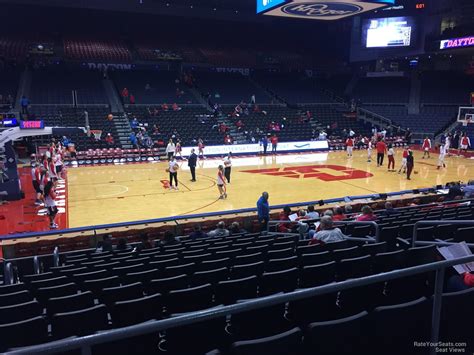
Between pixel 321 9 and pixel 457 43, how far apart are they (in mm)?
16605

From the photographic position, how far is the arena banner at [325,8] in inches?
802

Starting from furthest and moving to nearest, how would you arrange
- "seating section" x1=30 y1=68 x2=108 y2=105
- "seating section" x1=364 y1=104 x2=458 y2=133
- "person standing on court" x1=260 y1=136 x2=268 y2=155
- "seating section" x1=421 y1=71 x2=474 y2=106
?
"seating section" x1=421 y1=71 x2=474 y2=106 < "seating section" x1=364 y1=104 x2=458 y2=133 < "seating section" x1=30 y1=68 x2=108 y2=105 < "person standing on court" x1=260 y1=136 x2=268 y2=155

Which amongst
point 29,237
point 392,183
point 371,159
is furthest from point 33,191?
point 371,159

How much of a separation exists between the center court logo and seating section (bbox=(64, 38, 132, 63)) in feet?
61.8

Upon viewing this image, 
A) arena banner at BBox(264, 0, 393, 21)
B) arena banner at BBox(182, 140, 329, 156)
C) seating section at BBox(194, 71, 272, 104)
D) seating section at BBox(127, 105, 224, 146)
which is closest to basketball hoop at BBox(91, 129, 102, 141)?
seating section at BBox(127, 105, 224, 146)

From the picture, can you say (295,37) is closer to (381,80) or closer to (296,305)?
(381,80)

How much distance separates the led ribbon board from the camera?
31.6 meters

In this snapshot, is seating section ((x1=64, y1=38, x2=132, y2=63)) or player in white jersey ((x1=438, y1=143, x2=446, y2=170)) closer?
player in white jersey ((x1=438, y1=143, x2=446, y2=170))

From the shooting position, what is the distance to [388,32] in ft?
114

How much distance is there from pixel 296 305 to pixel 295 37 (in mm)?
46954

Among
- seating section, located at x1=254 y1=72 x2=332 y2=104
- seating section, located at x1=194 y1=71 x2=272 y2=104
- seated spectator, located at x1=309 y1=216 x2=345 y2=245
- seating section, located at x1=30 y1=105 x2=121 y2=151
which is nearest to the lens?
seated spectator, located at x1=309 y1=216 x2=345 y2=245

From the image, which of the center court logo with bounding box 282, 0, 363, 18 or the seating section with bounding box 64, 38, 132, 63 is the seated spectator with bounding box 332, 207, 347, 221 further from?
the seating section with bounding box 64, 38, 132, 63

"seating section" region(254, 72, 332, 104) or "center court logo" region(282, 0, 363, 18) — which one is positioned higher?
"center court logo" region(282, 0, 363, 18)

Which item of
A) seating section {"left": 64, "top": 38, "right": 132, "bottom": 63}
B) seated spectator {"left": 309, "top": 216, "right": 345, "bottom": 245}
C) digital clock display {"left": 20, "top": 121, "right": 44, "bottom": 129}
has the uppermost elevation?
seating section {"left": 64, "top": 38, "right": 132, "bottom": 63}
